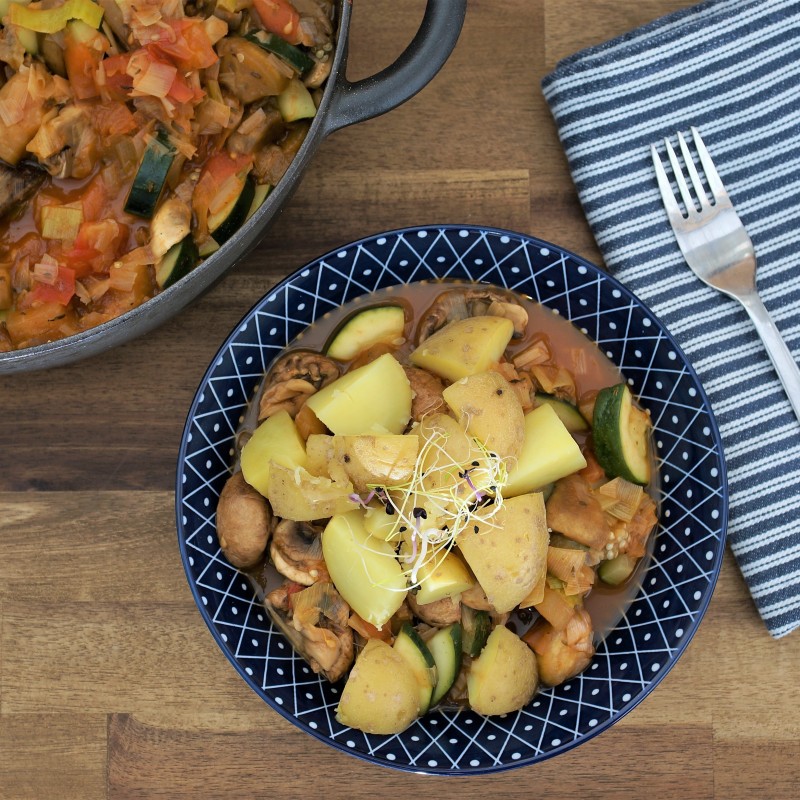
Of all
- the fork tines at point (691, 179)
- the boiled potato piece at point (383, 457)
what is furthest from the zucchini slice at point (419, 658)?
the fork tines at point (691, 179)

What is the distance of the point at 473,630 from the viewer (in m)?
1.82

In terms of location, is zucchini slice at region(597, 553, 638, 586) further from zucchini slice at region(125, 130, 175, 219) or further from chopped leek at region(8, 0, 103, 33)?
chopped leek at region(8, 0, 103, 33)

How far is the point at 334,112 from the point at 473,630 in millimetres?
1117

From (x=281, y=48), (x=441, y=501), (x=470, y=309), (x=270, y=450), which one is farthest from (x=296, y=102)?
(x=441, y=501)

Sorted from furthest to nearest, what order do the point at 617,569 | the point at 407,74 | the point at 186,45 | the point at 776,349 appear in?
the point at 776,349
the point at 617,569
the point at 186,45
the point at 407,74

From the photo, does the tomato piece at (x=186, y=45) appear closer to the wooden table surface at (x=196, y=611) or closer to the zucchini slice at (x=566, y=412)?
the wooden table surface at (x=196, y=611)

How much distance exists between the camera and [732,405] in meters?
2.04

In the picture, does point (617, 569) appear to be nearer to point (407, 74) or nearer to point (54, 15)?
point (407, 74)

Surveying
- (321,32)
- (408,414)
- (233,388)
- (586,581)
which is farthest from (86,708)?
(321,32)

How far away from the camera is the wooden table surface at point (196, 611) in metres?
2.06

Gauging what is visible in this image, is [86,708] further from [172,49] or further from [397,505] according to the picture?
[172,49]

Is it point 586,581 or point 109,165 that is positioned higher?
point 109,165

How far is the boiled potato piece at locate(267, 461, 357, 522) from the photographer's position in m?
1.68

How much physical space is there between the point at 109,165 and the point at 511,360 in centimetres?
98
